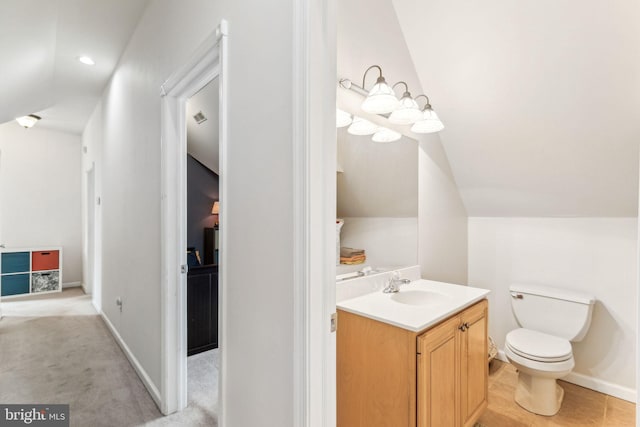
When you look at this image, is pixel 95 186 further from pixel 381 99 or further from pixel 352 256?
pixel 381 99

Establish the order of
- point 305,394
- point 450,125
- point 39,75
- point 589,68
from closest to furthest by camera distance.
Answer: point 305,394 → point 589,68 → point 450,125 → point 39,75

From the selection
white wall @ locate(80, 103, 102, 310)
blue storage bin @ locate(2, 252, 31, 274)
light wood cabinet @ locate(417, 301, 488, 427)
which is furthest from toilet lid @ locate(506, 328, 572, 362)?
blue storage bin @ locate(2, 252, 31, 274)

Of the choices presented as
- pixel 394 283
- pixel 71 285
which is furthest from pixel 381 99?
pixel 71 285

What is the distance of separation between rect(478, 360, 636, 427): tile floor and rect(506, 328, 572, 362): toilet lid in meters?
0.38

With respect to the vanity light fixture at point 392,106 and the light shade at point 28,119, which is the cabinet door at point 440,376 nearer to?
the vanity light fixture at point 392,106

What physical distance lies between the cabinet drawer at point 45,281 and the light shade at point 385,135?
18.7ft

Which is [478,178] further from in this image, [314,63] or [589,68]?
[314,63]

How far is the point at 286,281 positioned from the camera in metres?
0.98

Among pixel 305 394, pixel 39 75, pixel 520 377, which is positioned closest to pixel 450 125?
pixel 520 377

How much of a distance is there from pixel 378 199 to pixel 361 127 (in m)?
0.49

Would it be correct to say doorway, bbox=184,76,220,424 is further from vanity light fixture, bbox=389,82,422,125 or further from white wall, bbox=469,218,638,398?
white wall, bbox=469,218,638,398

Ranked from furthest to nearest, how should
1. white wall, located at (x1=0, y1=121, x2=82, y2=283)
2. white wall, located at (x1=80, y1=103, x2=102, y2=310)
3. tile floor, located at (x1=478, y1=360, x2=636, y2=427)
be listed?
white wall, located at (x1=0, y1=121, x2=82, y2=283), white wall, located at (x1=80, y1=103, x2=102, y2=310), tile floor, located at (x1=478, y1=360, x2=636, y2=427)

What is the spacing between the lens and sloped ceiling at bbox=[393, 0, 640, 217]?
1560 millimetres

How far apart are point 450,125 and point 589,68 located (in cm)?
81
